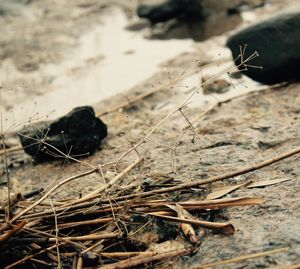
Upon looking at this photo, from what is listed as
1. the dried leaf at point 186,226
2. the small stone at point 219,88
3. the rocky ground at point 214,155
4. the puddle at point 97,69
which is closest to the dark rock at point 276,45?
the rocky ground at point 214,155

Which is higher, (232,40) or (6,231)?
(232,40)

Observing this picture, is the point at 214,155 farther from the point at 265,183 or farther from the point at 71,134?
the point at 71,134

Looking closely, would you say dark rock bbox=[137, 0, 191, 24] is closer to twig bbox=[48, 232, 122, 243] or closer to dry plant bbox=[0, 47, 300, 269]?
dry plant bbox=[0, 47, 300, 269]

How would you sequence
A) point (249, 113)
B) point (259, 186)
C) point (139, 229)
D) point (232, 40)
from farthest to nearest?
point (232, 40) → point (249, 113) → point (259, 186) → point (139, 229)

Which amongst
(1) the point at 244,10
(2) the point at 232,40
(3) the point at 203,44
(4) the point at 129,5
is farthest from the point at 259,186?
(4) the point at 129,5

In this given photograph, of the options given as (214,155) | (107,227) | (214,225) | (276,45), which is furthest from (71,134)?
(276,45)

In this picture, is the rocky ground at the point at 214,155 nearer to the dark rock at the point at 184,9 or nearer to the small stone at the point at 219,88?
the small stone at the point at 219,88

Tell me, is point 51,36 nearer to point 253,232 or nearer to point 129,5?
point 129,5

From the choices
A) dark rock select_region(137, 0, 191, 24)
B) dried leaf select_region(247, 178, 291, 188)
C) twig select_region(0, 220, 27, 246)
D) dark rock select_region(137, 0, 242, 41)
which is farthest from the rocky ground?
dark rock select_region(137, 0, 191, 24)

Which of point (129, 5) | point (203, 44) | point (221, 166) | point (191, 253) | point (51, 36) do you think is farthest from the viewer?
point (129, 5)
